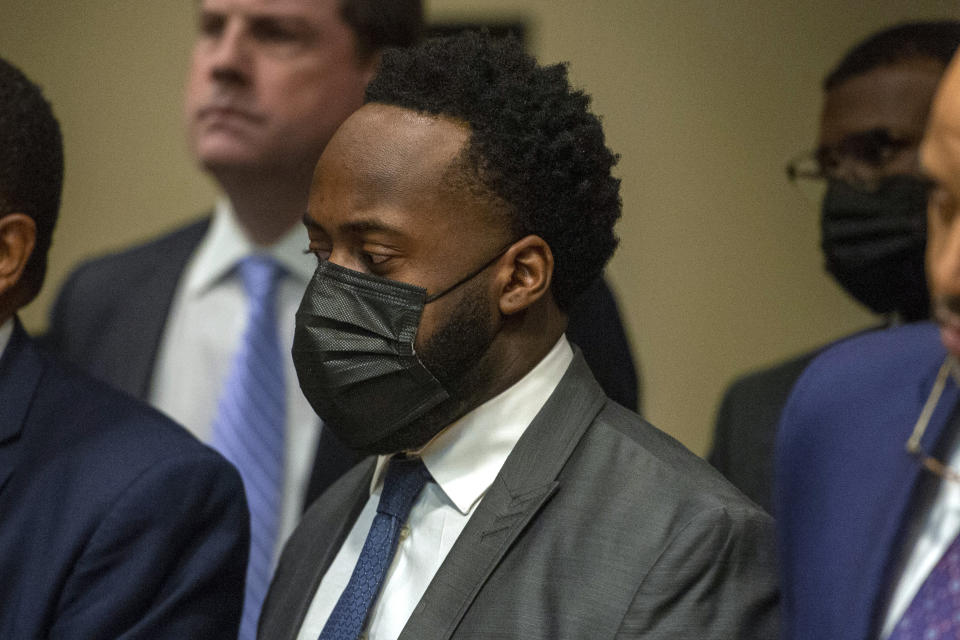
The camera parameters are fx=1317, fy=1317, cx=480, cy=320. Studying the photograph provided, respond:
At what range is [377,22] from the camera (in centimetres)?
332

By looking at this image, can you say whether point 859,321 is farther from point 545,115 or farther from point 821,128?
point 545,115

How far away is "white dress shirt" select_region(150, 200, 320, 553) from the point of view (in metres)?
3.11

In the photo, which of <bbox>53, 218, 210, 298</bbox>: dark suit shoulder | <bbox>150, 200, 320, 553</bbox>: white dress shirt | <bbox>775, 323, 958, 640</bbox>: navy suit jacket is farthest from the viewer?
<bbox>53, 218, 210, 298</bbox>: dark suit shoulder

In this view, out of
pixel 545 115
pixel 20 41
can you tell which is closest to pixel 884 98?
pixel 545 115

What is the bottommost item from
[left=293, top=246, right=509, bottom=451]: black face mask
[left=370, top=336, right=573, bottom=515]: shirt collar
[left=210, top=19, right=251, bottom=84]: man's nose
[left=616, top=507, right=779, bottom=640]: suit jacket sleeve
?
[left=616, top=507, right=779, bottom=640]: suit jacket sleeve

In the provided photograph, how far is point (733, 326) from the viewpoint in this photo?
466 cm

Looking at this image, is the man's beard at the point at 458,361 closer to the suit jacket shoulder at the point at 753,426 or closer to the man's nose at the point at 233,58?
the suit jacket shoulder at the point at 753,426

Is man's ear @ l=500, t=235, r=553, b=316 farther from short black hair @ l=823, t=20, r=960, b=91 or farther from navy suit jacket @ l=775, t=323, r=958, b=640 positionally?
short black hair @ l=823, t=20, r=960, b=91

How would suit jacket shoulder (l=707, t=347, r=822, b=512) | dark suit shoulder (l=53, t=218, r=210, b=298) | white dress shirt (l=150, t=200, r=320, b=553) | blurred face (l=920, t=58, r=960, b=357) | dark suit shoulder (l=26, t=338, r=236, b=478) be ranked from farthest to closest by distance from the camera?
dark suit shoulder (l=53, t=218, r=210, b=298) < white dress shirt (l=150, t=200, r=320, b=553) < suit jacket shoulder (l=707, t=347, r=822, b=512) < dark suit shoulder (l=26, t=338, r=236, b=478) < blurred face (l=920, t=58, r=960, b=357)

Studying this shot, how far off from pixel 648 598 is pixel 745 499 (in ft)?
0.75

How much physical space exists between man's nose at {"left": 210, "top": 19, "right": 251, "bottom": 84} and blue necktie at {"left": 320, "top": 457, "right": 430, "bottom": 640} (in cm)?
148

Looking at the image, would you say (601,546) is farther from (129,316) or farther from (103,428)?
(129,316)

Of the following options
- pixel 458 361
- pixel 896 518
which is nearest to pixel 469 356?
pixel 458 361

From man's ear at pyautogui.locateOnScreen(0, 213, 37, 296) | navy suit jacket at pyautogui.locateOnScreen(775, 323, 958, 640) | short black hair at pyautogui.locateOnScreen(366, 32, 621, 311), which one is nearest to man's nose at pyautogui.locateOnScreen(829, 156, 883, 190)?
short black hair at pyautogui.locateOnScreen(366, 32, 621, 311)
